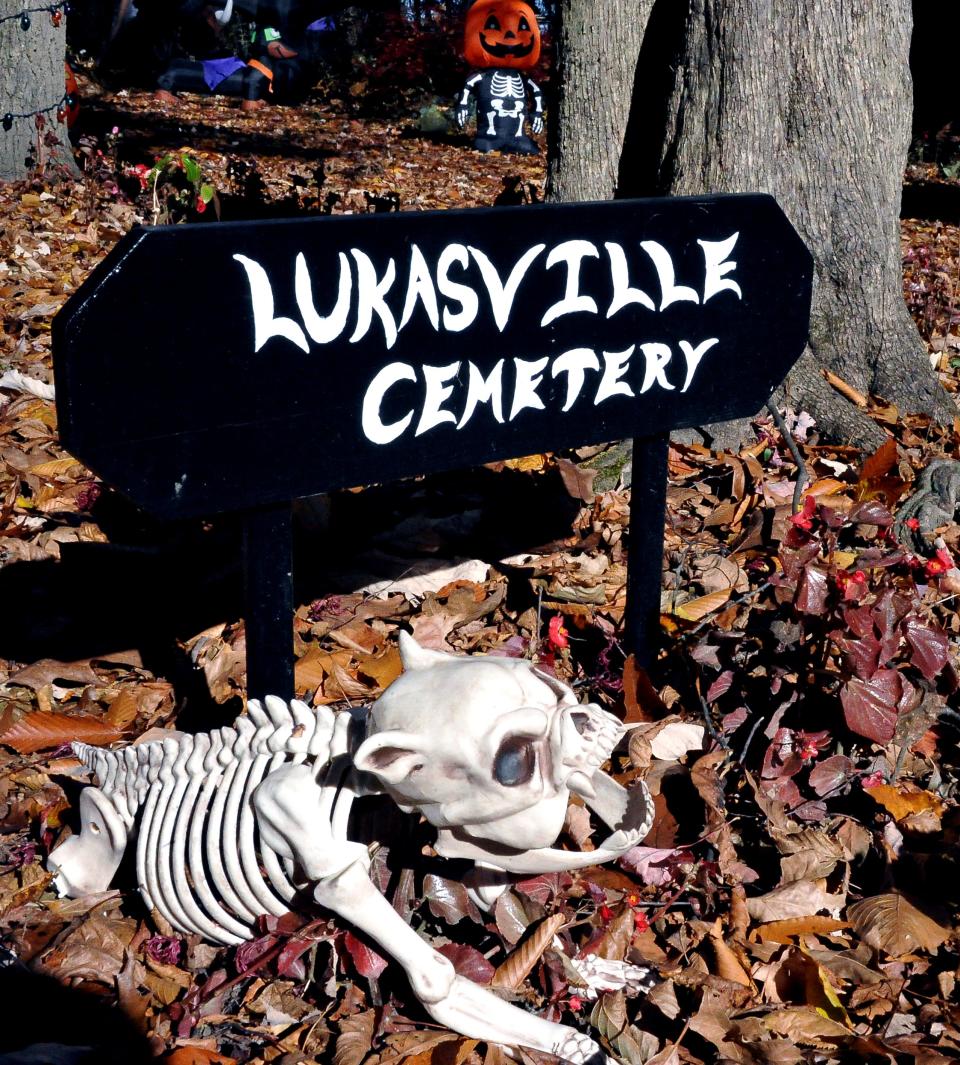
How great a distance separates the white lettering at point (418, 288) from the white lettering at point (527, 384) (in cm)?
30

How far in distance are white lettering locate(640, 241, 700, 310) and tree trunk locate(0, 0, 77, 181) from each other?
8168mm

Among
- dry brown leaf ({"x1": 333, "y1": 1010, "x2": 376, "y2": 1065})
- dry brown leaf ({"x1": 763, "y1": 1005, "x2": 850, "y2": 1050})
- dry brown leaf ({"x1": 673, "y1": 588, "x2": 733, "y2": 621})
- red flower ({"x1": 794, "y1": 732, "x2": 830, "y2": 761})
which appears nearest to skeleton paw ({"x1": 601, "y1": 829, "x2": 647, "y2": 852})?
dry brown leaf ({"x1": 763, "y1": 1005, "x2": 850, "y2": 1050})

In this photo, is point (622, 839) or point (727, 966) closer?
point (622, 839)

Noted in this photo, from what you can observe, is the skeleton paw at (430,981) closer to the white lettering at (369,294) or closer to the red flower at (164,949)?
the red flower at (164,949)

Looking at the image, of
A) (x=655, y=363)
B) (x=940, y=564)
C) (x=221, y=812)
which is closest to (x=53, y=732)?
(x=221, y=812)

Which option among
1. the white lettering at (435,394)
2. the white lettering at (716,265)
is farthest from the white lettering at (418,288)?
the white lettering at (716,265)

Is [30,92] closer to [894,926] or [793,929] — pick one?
[793,929]

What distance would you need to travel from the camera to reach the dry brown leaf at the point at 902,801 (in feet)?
10.0

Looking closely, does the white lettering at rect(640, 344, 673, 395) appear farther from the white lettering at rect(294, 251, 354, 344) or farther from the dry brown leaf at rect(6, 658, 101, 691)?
the dry brown leaf at rect(6, 658, 101, 691)

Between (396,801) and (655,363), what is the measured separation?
4.74ft

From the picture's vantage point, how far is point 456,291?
2709 millimetres

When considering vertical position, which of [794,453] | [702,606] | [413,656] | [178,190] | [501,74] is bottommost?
[702,606]

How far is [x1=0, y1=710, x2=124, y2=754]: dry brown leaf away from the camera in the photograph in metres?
3.36

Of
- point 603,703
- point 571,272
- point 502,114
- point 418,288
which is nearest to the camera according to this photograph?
point 418,288
